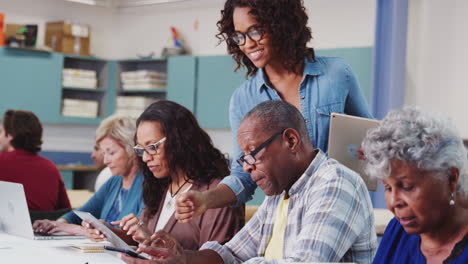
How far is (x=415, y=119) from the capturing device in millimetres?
1566

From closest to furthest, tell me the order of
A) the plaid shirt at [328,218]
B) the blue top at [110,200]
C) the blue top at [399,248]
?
the blue top at [399,248] → the plaid shirt at [328,218] → the blue top at [110,200]

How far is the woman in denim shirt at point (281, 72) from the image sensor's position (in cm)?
251

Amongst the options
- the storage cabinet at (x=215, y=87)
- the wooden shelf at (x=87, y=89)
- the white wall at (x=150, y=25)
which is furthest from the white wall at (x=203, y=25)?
the wooden shelf at (x=87, y=89)

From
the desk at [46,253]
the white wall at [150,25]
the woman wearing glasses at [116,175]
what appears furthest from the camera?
the white wall at [150,25]

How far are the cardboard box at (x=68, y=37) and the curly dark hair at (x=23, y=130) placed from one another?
3.99 meters

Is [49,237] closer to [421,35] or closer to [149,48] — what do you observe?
[421,35]

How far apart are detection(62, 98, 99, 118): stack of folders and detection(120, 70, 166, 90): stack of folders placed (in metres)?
0.52

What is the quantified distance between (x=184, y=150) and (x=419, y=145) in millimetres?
1644

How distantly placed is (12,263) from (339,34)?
5.32 meters

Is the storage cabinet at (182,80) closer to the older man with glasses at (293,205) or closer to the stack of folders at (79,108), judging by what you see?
the stack of folders at (79,108)

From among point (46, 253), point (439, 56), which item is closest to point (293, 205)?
point (46, 253)

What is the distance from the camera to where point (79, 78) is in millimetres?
8578

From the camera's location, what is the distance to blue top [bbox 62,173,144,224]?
3.59m

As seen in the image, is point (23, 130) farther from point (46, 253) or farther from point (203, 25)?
point (203, 25)
